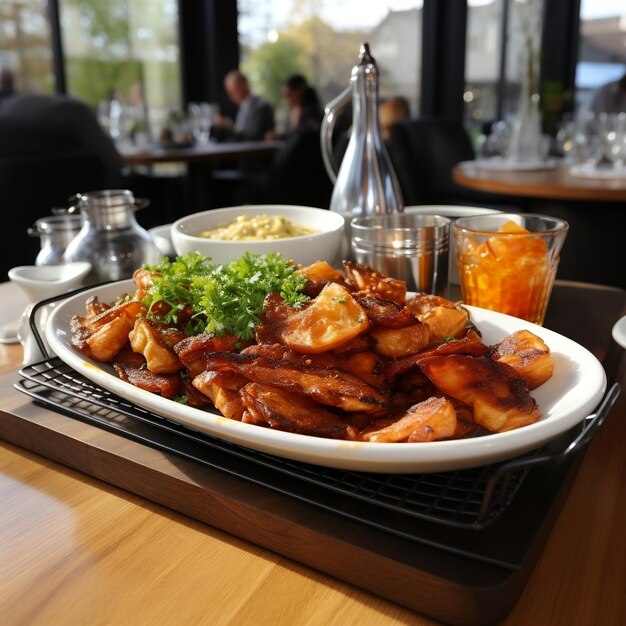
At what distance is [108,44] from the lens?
24.5 ft

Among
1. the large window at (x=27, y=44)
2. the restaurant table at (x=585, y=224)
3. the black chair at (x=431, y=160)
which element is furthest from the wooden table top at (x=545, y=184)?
the large window at (x=27, y=44)

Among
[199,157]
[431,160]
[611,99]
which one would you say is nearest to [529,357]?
[431,160]

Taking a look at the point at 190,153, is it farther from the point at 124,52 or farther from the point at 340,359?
the point at 340,359

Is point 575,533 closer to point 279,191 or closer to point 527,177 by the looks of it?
point 527,177

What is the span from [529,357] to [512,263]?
446 millimetres

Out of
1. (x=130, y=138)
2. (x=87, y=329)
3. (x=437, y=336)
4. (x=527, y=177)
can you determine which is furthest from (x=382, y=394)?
(x=130, y=138)

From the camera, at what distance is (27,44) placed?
266 inches

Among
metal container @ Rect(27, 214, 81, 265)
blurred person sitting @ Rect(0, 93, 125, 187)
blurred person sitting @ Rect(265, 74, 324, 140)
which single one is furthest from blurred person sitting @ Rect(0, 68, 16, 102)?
metal container @ Rect(27, 214, 81, 265)

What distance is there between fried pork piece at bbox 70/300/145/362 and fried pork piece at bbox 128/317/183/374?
0.06 metres

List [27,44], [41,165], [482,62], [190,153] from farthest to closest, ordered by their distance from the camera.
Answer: [482,62] < [27,44] < [190,153] < [41,165]

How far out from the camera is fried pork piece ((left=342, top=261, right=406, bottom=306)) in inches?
41.6

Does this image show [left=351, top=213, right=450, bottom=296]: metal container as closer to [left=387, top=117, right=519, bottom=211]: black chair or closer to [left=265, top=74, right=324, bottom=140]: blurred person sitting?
[left=387, top=117, right=519, bottom=211]: black chair

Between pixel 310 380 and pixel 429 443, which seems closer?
pixel 429 443

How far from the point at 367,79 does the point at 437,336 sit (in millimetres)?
864
